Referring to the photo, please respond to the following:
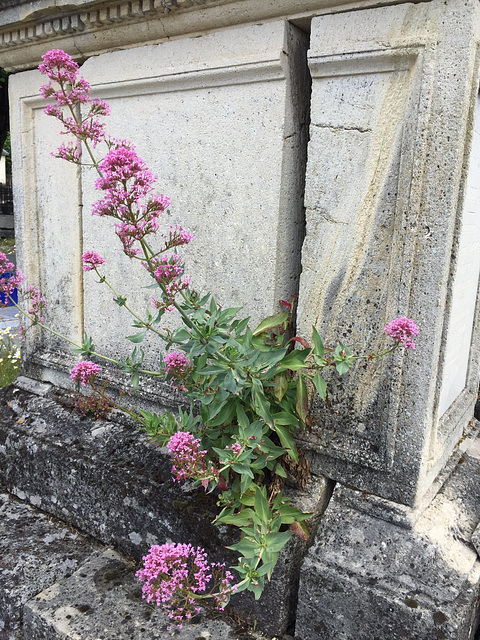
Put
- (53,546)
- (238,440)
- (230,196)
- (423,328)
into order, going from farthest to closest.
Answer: (53,546)
(230,196)
(423,328)
(238,440)

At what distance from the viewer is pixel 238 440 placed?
5.33 feet

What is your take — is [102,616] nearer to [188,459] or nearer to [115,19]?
[188,459]

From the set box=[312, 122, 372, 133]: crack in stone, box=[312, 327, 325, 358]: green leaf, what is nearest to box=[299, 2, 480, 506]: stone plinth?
box=[312, 122, 372, 133]: crack in stone

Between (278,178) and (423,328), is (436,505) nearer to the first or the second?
(423,328)

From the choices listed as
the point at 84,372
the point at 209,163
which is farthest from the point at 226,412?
the point at 209,163

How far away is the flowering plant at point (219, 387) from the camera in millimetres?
1506

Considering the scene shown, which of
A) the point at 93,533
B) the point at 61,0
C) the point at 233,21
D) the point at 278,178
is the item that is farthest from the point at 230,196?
the point at 93,533

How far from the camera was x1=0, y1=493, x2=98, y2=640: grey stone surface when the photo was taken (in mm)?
1965

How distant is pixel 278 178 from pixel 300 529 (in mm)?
1281

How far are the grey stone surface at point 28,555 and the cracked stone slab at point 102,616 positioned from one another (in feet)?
0.36

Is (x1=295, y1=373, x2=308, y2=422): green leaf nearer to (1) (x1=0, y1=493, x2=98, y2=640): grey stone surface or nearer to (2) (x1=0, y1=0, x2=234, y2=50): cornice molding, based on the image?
(1) (x1=0, y1=493, x2=98, y2=640): grey stone surface

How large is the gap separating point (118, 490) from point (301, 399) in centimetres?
93

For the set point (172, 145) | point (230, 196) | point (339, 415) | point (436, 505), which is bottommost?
point (436, 505)

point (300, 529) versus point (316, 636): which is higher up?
point (300, 529)
